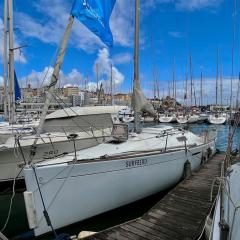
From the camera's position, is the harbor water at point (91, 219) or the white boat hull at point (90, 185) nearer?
the white boat hull at point (90, 185)

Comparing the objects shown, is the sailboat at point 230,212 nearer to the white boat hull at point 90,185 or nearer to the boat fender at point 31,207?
the white boat hull at point 90,185

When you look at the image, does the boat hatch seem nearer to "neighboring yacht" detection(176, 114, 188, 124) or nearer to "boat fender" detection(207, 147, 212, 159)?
"boat fender" detection(207, 147, 212, 159)

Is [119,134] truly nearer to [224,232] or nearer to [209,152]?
[209,152]

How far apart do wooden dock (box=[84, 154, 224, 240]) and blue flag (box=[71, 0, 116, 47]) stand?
422 centimetres

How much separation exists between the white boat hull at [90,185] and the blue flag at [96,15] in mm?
3049

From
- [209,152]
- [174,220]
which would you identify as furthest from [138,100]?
[174,220]

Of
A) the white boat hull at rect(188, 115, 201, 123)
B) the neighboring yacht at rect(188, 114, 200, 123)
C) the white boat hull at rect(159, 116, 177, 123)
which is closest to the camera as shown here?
the neighboring yacht at rect(188, 114, 200, 123)

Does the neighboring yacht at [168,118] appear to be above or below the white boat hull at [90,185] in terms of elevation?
below

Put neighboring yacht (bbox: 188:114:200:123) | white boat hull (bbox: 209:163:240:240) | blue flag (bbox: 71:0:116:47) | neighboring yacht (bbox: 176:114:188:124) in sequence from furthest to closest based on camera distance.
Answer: neighboring yacht (bbox: 188:114:200:123), neighboring yacht (bbox: 176:114:188:124), blue flag (bbox: 71:0:116:47), white boat hull (bbox: 209:163:240:240)

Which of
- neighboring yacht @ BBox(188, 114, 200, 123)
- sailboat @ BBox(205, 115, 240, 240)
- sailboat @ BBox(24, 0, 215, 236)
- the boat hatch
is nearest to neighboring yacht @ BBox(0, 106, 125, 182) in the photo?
the boat hatch

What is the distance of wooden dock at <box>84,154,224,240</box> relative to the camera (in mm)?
6172

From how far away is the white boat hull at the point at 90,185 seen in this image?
679 cm

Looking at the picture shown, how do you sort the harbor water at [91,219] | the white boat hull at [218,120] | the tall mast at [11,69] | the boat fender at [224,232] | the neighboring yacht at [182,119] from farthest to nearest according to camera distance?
the neighboring yacht at [182,119], the white boat hull at [218,120], the tall mast at [11,69], the harbor water at [91,219], the boat fender at [224,232]

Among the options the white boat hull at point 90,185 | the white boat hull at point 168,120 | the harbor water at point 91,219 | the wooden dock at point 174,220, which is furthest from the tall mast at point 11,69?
the white boat hull at point 168,120
